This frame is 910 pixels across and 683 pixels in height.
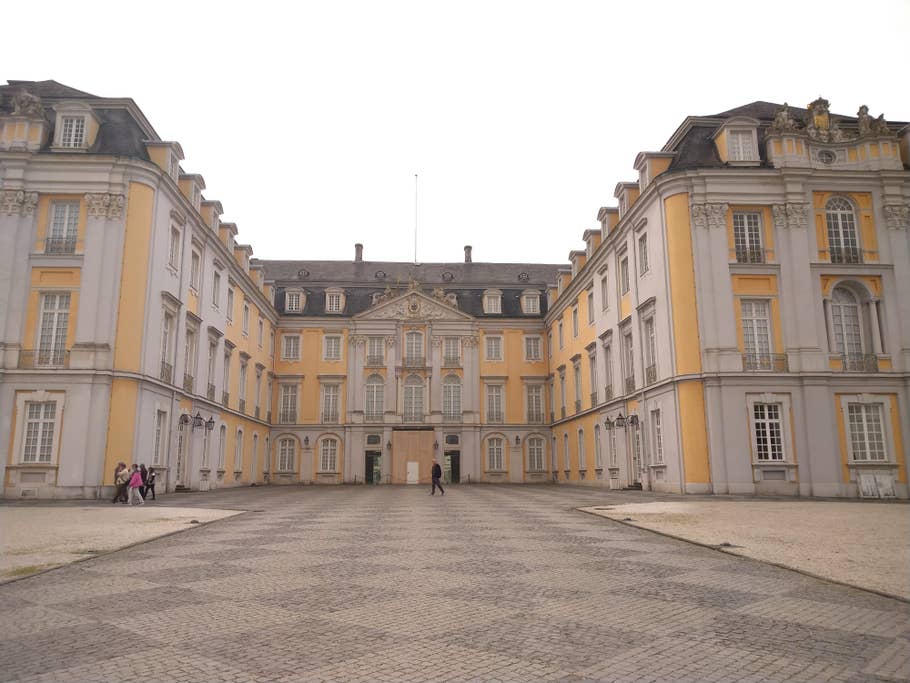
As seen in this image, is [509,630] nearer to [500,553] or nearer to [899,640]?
[899,640]

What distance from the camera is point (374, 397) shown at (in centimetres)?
4578

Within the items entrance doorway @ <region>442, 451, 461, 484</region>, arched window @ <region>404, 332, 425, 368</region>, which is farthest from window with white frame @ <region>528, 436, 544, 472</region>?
arched window @ <region>404, 332, 425, 368</region>

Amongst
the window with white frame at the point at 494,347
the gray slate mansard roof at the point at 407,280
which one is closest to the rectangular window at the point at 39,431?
the gray slate mansard roof at the point at 407,280

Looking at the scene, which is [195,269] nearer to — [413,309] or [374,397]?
[374,397]

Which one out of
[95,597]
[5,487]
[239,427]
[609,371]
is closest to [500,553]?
[95,597]

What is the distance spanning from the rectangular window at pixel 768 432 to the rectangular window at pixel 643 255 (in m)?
7.15

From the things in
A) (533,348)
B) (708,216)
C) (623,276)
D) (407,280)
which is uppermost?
(407,280)

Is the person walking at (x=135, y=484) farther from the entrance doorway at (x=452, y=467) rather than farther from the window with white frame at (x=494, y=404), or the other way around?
the window with white frame at (x=494, y=404)

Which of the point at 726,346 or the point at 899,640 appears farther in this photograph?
the point at 726,346

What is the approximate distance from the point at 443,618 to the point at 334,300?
42.5 metres

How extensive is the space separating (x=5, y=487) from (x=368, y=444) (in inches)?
970

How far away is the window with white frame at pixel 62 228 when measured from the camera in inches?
957

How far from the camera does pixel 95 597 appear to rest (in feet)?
22.1

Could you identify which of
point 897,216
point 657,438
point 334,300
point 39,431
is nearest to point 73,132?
point 39,431
